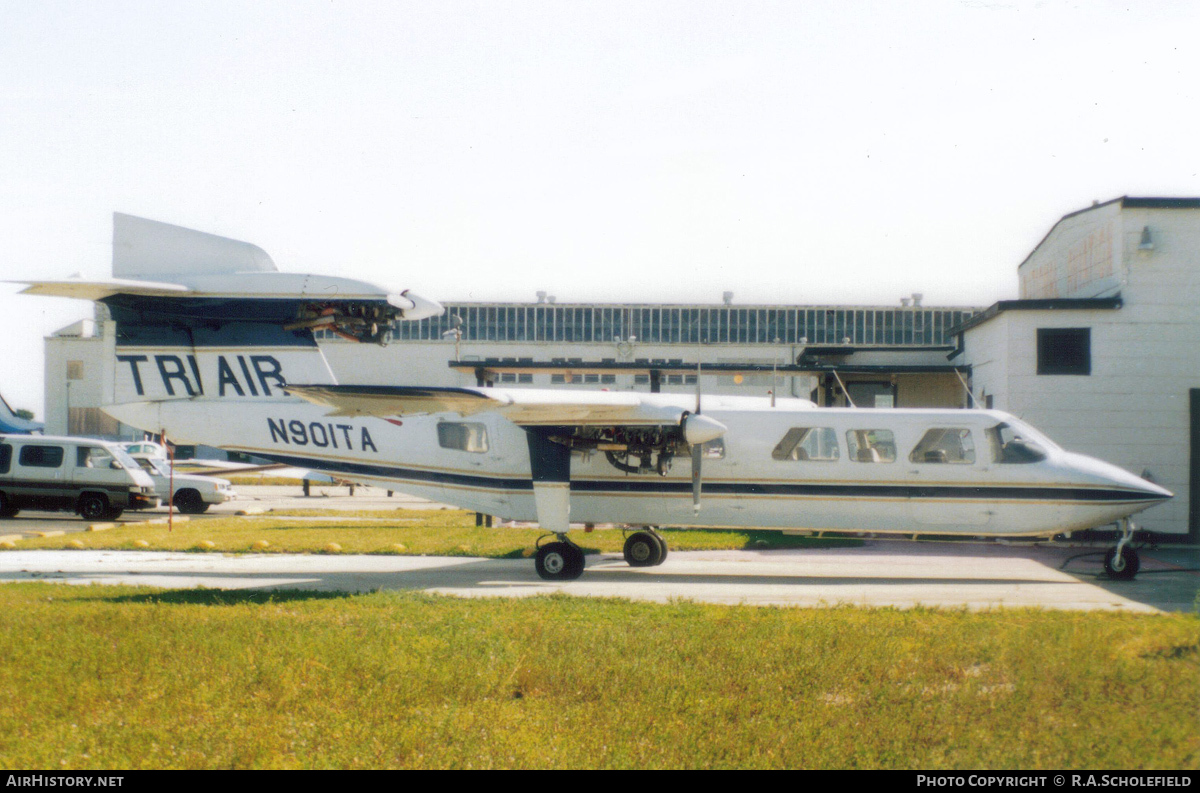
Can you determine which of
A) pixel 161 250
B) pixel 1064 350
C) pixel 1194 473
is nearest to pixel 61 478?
pixel 161 250

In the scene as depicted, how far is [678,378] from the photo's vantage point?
37250mm

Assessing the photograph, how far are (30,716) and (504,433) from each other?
355 inches

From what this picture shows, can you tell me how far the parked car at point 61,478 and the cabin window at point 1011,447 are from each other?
22.2m

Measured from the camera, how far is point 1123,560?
13844mm

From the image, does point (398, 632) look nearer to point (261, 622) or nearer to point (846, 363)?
point (261, 622)

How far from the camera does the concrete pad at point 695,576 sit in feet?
41.3

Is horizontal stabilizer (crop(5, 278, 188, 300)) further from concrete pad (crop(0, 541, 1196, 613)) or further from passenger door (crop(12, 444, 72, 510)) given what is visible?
passenger door (crop(12, 444, 72, 510))

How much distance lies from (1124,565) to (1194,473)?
7630 millimetres

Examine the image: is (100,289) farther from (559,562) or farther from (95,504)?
(95,504)

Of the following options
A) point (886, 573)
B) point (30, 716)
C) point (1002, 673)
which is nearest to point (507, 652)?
point (30, 716)

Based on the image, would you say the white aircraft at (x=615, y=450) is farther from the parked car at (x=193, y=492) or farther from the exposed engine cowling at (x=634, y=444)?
the parked car at (x=193, y=492)

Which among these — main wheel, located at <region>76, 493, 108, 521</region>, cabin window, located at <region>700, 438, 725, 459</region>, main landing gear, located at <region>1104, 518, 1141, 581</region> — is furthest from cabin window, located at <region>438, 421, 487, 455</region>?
main wheel, located at <region>76, 493, 108, 521</region>

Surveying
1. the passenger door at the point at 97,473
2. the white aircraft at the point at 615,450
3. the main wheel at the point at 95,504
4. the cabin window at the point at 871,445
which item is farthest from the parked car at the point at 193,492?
the cabin window at the point at 871,445

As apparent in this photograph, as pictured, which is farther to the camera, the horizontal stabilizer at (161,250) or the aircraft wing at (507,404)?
the horizontal stabilizer at (161,250)
